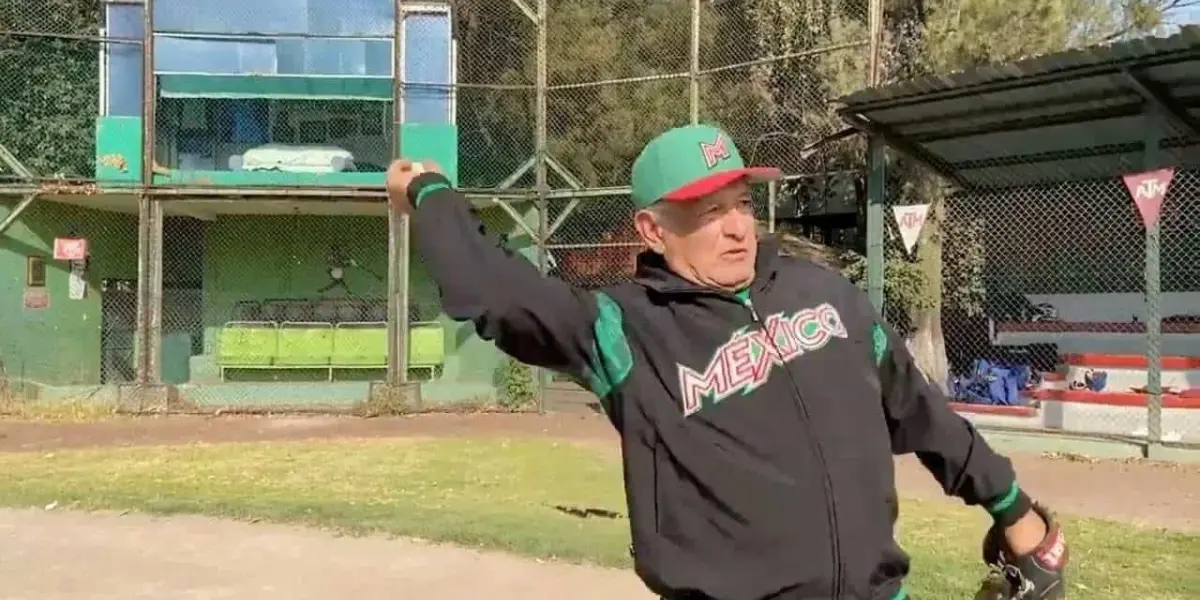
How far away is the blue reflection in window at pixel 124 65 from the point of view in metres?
17.3

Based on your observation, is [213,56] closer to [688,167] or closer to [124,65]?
[124,65]

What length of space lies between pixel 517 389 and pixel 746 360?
15161 millimetres

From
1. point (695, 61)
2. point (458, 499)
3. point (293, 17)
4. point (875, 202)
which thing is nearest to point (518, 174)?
point (695, 61)

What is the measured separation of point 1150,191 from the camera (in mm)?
11172

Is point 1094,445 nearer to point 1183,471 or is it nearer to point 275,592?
point 1183,471

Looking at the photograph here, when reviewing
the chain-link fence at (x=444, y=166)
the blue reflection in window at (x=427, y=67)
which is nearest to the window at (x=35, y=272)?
the chain-link fence at (x=444, y=166)

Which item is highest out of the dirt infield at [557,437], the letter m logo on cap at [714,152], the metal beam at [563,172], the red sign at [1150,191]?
the metal beam at [563,172]

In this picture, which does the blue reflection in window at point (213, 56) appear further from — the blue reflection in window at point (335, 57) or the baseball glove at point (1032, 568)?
the baseball glove at point (1032, 568)

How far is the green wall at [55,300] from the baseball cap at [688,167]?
56.3ft

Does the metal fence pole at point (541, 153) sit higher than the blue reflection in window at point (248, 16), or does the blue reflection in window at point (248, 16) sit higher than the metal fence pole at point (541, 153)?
the blue reflection in window at point (248, 16)

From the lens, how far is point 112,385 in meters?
17.0

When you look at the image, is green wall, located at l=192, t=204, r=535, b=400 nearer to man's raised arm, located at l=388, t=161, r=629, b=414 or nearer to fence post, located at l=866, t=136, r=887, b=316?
fence post, located at l=866, t=136, r=887, b=316

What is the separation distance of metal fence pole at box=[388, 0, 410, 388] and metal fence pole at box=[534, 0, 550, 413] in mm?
1874

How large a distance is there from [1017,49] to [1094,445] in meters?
5.01
